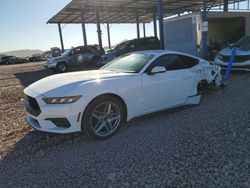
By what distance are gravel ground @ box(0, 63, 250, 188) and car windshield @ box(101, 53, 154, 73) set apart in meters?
1.08

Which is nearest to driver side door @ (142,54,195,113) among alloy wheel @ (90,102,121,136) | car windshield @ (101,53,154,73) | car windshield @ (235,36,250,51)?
car windshield @ (101,53,154,73)

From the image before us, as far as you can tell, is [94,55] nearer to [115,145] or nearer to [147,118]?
[147,118]

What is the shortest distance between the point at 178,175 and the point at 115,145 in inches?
50.8

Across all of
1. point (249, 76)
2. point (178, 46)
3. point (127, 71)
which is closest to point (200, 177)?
point (127, 71)

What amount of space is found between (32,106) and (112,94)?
53.8 inches

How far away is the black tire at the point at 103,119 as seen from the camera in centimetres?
409

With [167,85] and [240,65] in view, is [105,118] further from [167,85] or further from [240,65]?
[240,65]

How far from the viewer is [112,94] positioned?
432 cm

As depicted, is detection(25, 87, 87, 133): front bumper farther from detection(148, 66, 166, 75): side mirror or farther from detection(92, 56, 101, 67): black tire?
detection(92, 56, 101, 67): black tire

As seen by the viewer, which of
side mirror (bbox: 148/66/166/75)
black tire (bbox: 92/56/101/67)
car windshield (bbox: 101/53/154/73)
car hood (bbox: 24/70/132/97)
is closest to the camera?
car hood (bbox: 24/70/132/97)

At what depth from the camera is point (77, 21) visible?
26.4 m

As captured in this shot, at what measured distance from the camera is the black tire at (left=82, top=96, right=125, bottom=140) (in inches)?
161

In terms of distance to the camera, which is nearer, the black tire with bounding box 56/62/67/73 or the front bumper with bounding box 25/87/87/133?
the front bumper with bounding box 25/87/87/133

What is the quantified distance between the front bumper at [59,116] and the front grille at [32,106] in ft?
0.19
